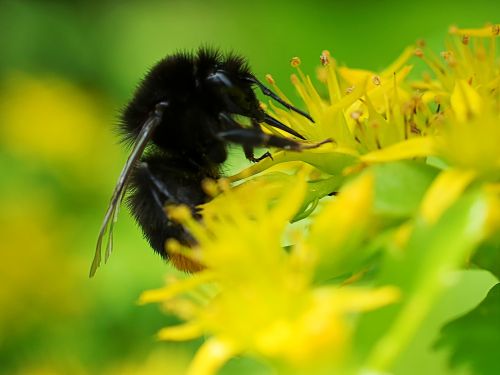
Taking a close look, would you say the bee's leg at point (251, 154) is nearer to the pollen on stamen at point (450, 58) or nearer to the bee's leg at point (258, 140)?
the bee's leg at point (258, 140)

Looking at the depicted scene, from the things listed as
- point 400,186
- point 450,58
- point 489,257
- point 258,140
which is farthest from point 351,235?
point 450,58

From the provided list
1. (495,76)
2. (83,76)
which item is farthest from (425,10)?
(495,76)

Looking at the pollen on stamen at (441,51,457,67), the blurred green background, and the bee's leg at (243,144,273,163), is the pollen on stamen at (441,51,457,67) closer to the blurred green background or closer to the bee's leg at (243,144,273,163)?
the bee's leg at (243,144,273,163)

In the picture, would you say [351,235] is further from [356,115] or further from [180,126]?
[180,126]

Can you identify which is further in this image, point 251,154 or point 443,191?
point 251,154

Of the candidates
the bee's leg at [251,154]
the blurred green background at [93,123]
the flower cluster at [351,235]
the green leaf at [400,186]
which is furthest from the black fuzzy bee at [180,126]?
the blurred green background at [93,123]

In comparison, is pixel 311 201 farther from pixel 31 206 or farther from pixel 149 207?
pixel 31 206
